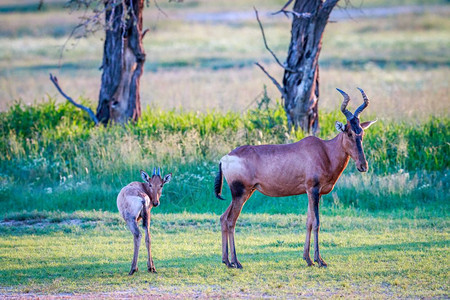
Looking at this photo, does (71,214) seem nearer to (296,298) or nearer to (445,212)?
(296,298)

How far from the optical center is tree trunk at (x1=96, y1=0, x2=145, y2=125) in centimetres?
1791

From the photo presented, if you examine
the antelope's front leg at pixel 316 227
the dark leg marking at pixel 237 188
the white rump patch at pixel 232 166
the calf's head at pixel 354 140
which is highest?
the calf's head at pixel 354 140

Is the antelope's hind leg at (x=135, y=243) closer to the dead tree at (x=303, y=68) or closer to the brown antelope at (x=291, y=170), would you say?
the brown antelope at (x=291, y=170)

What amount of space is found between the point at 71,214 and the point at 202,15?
5968cm

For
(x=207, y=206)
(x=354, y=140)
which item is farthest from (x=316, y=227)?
(x=207, y=206)

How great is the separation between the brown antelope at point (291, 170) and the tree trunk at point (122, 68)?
8483 mm

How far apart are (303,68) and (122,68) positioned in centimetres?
467

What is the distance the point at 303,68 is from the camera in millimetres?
16766

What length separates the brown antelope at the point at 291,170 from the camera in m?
10.0

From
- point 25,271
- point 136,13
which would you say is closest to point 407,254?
point 25,271

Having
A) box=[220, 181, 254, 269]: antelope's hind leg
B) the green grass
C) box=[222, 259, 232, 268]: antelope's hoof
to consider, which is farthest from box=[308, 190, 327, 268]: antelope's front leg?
box=[222, 259, 232, 268]: antelope's hoof

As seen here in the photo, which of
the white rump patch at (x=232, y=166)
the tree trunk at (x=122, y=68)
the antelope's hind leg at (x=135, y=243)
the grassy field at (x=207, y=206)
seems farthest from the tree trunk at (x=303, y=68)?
the antelope's hind leg at (x=135, y=243)

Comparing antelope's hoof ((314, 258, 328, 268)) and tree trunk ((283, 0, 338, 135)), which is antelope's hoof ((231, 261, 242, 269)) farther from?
tree trunk ((283, 0, 338, 135))

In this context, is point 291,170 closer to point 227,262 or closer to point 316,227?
point 316,227
